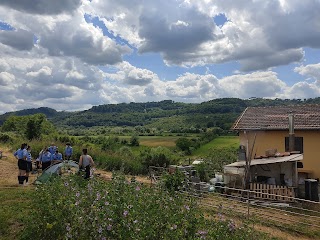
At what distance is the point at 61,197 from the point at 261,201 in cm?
1026

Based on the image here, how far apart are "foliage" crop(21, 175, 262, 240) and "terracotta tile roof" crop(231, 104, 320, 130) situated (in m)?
16.1

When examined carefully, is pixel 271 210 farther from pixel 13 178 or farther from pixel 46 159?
pixel 13 178

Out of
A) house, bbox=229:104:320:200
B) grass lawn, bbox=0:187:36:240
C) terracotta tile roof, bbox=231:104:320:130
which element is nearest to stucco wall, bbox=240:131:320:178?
house, bbox=229:104:320:200

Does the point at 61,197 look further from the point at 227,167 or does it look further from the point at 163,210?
the point at 227,167

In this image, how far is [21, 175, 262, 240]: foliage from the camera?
17.5 feet

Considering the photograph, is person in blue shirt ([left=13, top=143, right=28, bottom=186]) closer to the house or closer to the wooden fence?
the wooden fence

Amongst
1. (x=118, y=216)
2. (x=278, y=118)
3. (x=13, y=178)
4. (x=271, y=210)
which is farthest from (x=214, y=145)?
(x=118, y=216)

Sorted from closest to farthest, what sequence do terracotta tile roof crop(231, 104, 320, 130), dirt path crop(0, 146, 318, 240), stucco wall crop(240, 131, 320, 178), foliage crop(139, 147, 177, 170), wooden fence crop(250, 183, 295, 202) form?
dirt path crop(0, 146, 318, 240)
wooden fence crop(250, 183, 295, 202)
stucco wall crop(240, 131, 320, 178)
terracotta tile roof crop(231, 104, 320, 130)
foliage crop(139, 147, 177, 170)

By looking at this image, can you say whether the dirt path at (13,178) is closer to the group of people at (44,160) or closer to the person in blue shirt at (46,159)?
the group of people at (44,160)

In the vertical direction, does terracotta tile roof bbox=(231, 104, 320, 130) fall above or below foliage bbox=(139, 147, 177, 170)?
above

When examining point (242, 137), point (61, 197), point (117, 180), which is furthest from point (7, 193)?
point (242, 137)

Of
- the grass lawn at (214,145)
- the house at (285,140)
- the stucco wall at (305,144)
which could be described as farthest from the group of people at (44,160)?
the grass lawn at (214,145)

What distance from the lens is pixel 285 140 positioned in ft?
70.0

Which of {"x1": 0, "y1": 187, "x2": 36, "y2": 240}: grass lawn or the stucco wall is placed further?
the stucco wall
